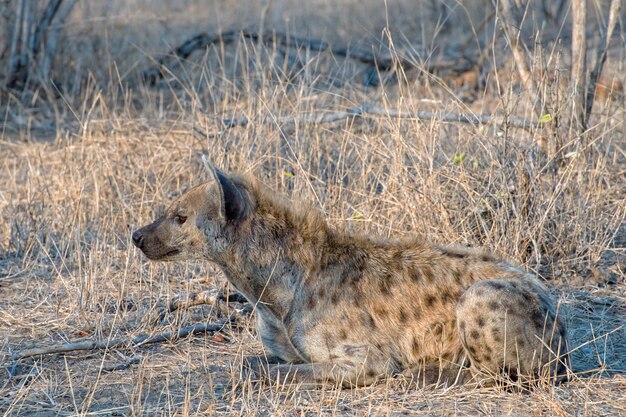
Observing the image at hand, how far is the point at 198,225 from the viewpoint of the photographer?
16.3ft

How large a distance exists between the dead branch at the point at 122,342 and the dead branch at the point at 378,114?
1792 mm

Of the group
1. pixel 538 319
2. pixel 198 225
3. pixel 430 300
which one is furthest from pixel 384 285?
pixel 198 225

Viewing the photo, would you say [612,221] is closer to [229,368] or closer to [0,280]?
[229,368]

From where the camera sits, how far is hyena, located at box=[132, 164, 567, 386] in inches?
180

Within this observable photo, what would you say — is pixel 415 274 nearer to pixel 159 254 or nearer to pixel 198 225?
pixel 198 225

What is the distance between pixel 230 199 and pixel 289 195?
2236 millimetres

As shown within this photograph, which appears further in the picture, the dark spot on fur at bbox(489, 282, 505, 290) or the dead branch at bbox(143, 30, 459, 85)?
the dead branch at bbox(143, 30, 459, 85)

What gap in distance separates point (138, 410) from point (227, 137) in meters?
3.31

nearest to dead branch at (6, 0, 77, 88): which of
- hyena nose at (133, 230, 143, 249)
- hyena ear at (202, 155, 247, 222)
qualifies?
hyena nose at (133, 230, 143, 249)

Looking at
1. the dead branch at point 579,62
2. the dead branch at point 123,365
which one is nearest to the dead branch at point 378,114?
the dead branch at point 579,62

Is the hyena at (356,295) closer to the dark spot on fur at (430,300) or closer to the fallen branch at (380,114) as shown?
the dark spot on fur at (430,300)

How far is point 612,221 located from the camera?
21.0 ft

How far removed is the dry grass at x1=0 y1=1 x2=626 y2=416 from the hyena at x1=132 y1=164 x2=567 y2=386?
154 mm

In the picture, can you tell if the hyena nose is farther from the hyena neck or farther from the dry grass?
the dry grass
